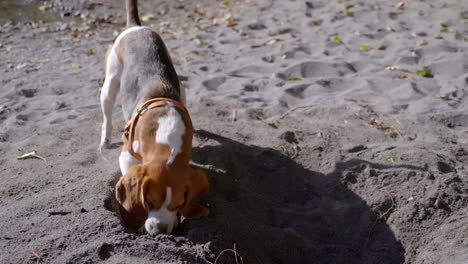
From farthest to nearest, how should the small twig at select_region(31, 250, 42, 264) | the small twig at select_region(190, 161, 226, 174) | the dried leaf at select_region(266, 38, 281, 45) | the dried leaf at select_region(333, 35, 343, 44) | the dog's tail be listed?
1. the dried leaf at select_region(266, 38, 281, 45)
2. the dried leaf at select_region(333, 35, 343, 44)
3. the dog's tail
4. the small twig at select_region(190, 161, 226, 174)
5. the small twig at select_region(31, 250, 42, 264)

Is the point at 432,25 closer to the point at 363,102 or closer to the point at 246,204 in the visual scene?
the point at 363,102

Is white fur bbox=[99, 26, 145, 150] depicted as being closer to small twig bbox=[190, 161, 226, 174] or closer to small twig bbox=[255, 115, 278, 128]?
small twig bbox=[190, 161, 226, 174]

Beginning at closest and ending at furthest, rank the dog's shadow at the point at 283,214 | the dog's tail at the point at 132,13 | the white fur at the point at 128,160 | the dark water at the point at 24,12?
the dog's shadow at the point at 283,214 → the white fur at the point at 128,160 → the dog's tail at the point at 132,13 → the dark water at the point at 24,12

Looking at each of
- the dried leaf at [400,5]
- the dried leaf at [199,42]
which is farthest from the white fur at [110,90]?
the dried leaf at [400,5]

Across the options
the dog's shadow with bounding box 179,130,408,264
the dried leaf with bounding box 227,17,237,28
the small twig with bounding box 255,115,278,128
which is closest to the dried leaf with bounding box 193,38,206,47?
the dried leaf with bounding box 227,17,237,28

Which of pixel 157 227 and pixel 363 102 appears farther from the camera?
pixel 363 102

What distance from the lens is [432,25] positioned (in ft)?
28.3

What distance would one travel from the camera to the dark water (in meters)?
10.3

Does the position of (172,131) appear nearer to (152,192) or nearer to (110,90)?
(152,192)

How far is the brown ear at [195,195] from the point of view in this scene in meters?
3.94

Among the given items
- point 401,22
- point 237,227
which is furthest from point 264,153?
point 401,22

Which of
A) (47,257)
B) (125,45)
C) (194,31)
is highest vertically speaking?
(125,45)

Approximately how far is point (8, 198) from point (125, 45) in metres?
1.77

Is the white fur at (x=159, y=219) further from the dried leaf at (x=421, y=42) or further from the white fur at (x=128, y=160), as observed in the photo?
the dried leaf at (x=421, y=42)
